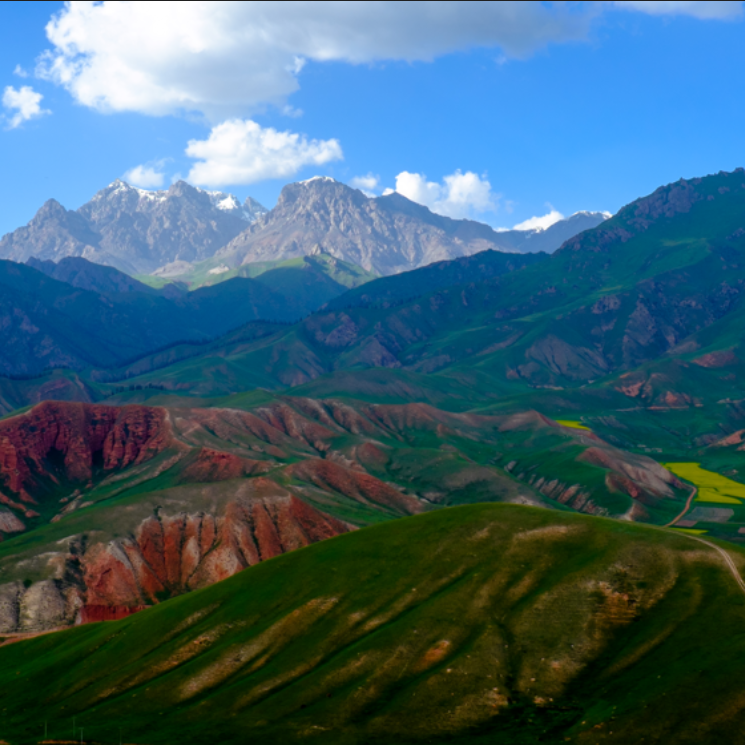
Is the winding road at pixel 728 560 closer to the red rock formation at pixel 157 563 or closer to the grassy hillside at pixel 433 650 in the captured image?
the grassy hillside at pixel 433 650

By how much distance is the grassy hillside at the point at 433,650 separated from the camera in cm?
7794

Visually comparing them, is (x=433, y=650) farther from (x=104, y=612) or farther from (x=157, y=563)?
(x=157, y=563)

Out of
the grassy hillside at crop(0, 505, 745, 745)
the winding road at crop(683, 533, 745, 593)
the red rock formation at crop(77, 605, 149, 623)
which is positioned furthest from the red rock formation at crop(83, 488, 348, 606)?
the winding road at crop(683, 533, 745, 593)

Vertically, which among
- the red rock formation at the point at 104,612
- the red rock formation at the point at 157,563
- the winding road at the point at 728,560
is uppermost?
the red rock formation at the point at 157,563

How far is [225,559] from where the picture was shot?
19475 cm

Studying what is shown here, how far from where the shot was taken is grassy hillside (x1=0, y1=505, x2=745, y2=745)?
7794 cm

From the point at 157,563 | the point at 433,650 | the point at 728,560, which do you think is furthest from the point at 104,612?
the point at 728,560

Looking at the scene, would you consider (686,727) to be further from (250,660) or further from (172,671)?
(172,671)

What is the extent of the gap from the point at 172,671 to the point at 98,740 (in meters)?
19.7

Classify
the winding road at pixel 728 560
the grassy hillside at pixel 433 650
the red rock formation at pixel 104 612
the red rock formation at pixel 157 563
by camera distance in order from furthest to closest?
the red rock formation at pixel 157 563 → the red rock formation at pixel 104 612 → the winding road at pixel 728 560 → the grassy hillside at pixel 433 650

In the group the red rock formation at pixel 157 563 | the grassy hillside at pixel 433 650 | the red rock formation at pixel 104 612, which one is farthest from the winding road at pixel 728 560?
the red rock formation at pixel 104 612

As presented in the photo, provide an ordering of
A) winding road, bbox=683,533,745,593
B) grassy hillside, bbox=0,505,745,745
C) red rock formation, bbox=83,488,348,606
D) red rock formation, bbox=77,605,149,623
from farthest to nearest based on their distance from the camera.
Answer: red rock formation, bbox=83,488,348,606 < red rock formation, bbox=77,605,149,623 < winding road, bbox=683,533,745,593 < grassy hillside, bbox=0,505,745,745

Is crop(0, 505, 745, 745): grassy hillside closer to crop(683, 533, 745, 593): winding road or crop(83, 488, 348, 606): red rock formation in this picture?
crop(683, 533, 745, 593): winding road

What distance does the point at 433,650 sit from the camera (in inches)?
3593
